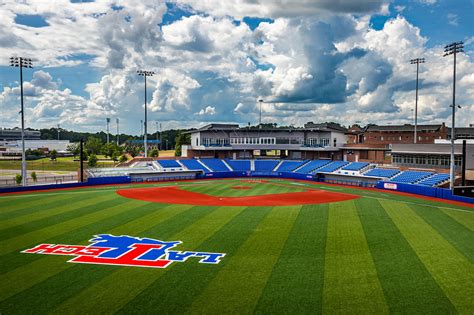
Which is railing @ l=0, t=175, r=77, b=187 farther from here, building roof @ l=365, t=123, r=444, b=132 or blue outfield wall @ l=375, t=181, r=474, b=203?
building roof @ l=365, t=123, r=444, b=132

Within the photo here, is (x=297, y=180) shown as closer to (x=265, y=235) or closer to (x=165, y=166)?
(x=165, y=166)

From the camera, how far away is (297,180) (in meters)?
69.4

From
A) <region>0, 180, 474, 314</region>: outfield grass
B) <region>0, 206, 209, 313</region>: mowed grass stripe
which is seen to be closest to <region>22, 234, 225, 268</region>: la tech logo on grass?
<region>0, 180, 474, 314</region>: outfield grass

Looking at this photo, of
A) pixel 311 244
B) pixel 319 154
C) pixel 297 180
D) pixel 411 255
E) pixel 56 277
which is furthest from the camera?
pixel 319 154

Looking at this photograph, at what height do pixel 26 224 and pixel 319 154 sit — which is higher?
pixel 319 154

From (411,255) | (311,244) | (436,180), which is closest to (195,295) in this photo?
(311,244)

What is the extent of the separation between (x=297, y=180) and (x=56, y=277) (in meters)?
55.4

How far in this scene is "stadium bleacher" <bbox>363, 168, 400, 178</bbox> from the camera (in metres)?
58.8

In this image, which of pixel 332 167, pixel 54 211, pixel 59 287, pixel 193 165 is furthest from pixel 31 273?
pixel 332 167

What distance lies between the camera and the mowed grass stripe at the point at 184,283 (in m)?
14.7

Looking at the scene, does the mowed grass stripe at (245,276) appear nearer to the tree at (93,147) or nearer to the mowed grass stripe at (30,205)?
the mowed grass stripe at (30,205)

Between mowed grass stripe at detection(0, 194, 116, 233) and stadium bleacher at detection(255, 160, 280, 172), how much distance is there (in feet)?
127

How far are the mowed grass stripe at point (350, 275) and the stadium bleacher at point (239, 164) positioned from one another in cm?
4999

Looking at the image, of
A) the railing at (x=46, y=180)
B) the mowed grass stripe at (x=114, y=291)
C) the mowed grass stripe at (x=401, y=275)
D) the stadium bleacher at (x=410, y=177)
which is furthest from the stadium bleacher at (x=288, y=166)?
the mowed grass stripe at (x=114, y=291)
